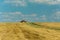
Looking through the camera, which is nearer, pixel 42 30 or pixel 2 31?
pixel 2 31

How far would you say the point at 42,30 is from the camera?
2558cm

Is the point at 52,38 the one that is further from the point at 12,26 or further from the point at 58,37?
the point at 12,26

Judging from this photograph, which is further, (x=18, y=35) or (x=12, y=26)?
(x=12, y=26)

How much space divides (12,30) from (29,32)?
2.18 m

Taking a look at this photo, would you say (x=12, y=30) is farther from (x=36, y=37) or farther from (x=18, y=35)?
(x=36, y=37)

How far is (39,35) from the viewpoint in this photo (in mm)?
23500

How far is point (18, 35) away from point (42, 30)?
381cm

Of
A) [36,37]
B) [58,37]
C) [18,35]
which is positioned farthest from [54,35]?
[18,35]

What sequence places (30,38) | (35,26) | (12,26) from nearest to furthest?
(30,38)
(12,26)
(35,26)

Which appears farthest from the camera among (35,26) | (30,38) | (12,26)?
(35,26)

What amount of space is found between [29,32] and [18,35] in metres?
1.60

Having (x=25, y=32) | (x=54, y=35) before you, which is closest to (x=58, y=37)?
(x=54, y=35)

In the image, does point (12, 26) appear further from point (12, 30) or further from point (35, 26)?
point (35, 26)

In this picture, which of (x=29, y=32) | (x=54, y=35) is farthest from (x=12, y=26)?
(x=54, y=35)
